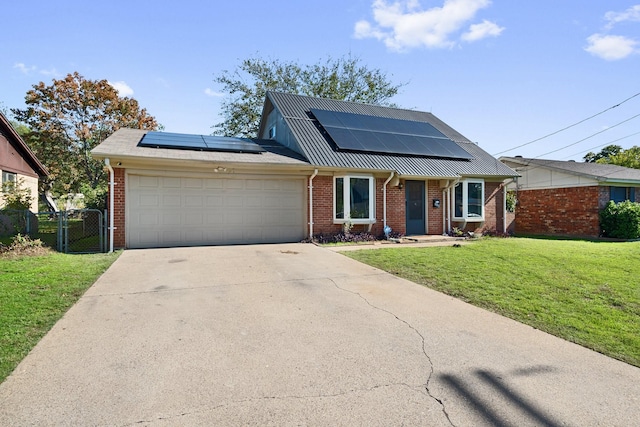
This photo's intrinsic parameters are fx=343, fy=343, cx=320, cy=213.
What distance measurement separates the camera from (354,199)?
38.8ft

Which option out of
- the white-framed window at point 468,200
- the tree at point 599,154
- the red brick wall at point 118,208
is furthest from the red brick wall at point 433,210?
the tree at point 599,154

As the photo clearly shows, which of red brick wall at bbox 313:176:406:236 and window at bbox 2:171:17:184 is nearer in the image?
red brick wall at bbox 313:176:406:236

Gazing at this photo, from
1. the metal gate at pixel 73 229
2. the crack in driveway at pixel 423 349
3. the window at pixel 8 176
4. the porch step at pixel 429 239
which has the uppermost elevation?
the window at pixel 8 176

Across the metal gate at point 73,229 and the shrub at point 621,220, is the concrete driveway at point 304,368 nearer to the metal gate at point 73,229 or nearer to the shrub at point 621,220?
the metal gate at point 73,229

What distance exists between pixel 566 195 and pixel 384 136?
8.88 meters

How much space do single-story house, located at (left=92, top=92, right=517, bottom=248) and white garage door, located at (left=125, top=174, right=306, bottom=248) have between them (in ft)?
0.10

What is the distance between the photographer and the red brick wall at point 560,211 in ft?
47.6

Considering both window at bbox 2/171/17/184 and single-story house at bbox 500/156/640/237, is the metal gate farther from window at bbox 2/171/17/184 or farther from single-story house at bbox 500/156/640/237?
single-story house at bbox 500/156/640/237

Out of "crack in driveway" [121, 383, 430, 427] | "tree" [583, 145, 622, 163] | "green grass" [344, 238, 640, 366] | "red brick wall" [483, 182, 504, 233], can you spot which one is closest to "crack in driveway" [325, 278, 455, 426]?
"crack in driveway" [121, 383, 430, 427]

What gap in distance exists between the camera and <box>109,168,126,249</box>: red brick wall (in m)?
9.41

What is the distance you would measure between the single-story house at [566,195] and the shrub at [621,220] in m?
0.26

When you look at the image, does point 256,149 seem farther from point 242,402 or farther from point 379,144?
point 242,402

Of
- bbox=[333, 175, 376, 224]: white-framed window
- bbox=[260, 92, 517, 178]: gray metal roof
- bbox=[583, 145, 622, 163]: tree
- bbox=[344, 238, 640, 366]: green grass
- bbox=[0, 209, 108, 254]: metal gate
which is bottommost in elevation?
bbox=[344, 238, 640, 366]: green grass

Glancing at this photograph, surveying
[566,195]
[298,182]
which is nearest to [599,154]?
[566,195]
